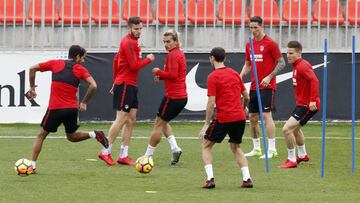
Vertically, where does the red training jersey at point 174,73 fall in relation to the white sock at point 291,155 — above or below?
above

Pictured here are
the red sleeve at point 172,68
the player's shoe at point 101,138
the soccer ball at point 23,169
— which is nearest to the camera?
the soccer ball at point 23,169

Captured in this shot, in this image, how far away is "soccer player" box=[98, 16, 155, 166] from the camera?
13961mm

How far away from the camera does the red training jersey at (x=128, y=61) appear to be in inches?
550

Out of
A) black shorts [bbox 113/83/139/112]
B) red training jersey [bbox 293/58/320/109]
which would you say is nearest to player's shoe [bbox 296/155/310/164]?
red training jersey [bbox 293/58/320/109]

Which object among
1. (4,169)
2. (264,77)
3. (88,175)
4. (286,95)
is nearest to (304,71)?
(264,77)

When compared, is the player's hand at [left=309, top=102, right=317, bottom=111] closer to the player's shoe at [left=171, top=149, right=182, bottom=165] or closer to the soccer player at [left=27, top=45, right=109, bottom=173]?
the player's shoe at [left=171, top=149, right=182, bottom=165]

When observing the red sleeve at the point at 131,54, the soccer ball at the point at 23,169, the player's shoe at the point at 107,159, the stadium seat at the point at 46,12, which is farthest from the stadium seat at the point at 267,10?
the soccer ball at the point at 23,169

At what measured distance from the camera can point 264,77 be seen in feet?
49.7

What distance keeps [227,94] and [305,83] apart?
2637mm

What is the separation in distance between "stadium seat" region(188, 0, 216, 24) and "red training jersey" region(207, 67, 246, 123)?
1051 cm

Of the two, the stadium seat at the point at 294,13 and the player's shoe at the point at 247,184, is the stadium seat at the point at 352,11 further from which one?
the player's shoe at the point at 247,184

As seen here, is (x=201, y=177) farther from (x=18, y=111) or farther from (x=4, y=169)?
(x=18, y=111)

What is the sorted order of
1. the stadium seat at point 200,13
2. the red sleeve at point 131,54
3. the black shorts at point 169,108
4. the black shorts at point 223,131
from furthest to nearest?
1. the stadium seat at point 200,13
2. the black shorts at point 169,108
3. the red sleeve at point 131,54
4. the black shorts at point 223,131

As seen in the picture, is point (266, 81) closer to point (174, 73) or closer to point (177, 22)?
point (174, 73)
